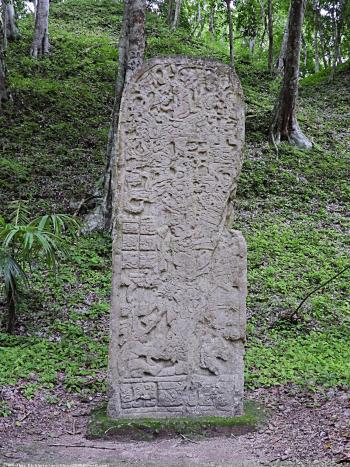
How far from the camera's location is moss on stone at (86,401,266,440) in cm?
440

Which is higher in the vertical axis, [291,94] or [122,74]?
[291,94]

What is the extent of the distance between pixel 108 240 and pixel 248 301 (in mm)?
2454

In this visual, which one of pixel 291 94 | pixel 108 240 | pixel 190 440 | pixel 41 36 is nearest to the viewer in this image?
pixel 190 440

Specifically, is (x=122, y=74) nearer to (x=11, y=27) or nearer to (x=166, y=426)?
(x=166, y=426)

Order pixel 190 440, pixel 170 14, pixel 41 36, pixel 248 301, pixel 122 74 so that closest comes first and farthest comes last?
pixel 190 440
pixel 248 301
pixel 122 74
pixel 41 36
pixel 170 14

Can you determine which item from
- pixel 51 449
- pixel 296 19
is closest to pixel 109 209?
pixel 51 449

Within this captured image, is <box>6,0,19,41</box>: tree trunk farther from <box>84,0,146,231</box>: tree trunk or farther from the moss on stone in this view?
the moss on stone

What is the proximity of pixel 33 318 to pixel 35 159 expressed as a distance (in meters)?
5.72

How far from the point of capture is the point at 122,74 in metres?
9.45

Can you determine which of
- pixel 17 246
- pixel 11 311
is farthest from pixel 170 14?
pixel 11 311

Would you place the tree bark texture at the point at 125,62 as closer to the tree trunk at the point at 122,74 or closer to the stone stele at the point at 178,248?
the tree trunk at the point at 122,74

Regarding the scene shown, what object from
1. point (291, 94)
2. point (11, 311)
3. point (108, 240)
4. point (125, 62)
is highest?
point (291, 94)

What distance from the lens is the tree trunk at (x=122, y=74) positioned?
9023mm

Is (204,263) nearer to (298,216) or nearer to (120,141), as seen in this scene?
(120,141)
